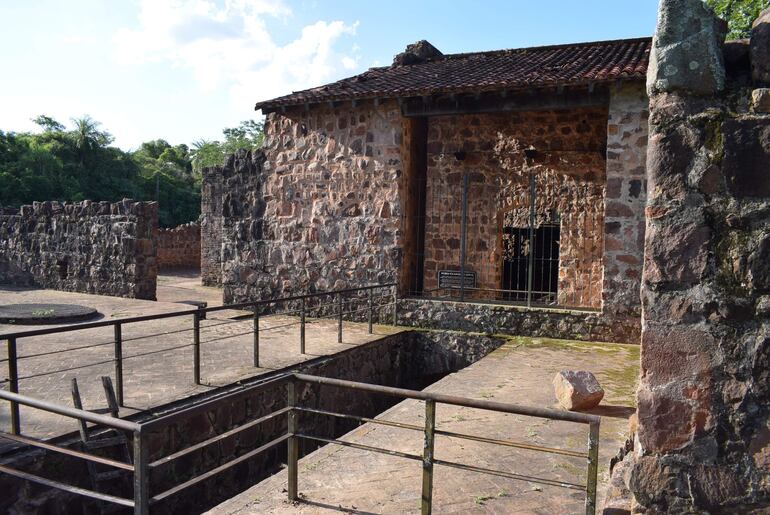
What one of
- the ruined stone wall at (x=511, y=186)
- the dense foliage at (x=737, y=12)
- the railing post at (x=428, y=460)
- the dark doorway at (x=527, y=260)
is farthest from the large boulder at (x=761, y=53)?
the dense foliage at (x=737, y=12)

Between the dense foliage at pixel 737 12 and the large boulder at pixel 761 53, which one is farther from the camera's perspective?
the dense foliage at pixel 737 12

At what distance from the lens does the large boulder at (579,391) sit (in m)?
5.57

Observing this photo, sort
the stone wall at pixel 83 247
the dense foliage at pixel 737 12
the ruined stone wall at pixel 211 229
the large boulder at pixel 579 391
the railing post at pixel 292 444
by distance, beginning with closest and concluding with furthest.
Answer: the railing post at pixel 292 444
the large boulder at pixel 579 391
the stone wall at pixel 83 247
the dense foliage at pixel 737 12
the ruined stone wall at pixel 211 229

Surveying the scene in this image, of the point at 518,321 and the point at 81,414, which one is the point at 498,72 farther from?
the point at 81,414

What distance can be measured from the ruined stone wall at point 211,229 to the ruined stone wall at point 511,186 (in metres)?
7.69

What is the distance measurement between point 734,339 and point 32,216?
15.7 metres

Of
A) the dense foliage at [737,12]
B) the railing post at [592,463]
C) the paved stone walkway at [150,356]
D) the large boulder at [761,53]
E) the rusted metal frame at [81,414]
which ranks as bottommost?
the paved stone walkway at [150,356]

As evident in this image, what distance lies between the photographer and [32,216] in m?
A: 14.6

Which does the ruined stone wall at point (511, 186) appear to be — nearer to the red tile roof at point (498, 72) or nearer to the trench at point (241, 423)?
the red tile roof at point (498, 72)

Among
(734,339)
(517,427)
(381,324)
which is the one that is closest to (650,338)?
(734,339)

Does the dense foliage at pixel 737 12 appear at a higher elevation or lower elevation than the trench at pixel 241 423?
higher

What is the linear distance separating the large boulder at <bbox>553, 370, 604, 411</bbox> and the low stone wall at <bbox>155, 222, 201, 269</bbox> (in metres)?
18.6

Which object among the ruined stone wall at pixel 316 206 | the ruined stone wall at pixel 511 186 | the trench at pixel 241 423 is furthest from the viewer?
the ruined stone wall at pixel 511 186

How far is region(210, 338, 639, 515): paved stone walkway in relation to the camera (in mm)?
3748
